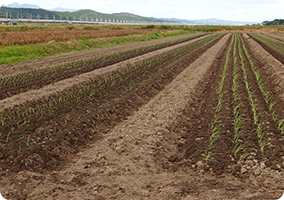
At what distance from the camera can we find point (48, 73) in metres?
13.0

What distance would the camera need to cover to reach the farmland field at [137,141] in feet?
14.3

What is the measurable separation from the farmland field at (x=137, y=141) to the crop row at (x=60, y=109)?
0.03m

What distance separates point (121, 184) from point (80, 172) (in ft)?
2.85

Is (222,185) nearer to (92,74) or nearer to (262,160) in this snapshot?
(262,160)

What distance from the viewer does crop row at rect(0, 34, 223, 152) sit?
6.24m

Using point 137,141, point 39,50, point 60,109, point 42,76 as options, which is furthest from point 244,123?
point 39,50

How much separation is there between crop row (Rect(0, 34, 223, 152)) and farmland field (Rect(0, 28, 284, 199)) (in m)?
0.03

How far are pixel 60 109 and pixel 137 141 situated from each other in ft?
9.98

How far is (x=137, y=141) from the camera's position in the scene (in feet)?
20.1

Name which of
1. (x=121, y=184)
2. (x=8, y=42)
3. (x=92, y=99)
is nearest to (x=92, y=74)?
(x=92, y=99)

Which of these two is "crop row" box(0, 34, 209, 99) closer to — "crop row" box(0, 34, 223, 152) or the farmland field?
the farmland field

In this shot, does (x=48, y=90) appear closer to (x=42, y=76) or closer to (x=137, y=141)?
(x=42, y=76)

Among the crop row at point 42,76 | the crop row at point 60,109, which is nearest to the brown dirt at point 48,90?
the crop row at point 60,109

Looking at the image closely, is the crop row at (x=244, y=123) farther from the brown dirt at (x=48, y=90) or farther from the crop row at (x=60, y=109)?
the brown dirt at (x=48, y=90)
